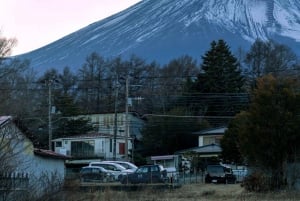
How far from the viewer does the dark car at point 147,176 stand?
37406 mm

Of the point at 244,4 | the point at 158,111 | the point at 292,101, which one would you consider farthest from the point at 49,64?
the point at 292,101

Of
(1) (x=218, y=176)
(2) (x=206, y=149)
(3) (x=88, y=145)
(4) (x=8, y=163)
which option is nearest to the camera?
(4) (x=8, y=163)

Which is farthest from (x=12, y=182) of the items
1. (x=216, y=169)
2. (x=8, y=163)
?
(x=216, y=169)

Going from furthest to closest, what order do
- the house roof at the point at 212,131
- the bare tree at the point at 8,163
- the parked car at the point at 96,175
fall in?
the house roof at the point at 212,131 → the parked car at the point at 96,175 → the bare tree at the point at 8,163

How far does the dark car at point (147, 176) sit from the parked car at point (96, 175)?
97.8 inches

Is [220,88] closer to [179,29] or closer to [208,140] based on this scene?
[208,140]

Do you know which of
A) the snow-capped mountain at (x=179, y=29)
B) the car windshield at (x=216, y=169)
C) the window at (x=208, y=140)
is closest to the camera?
the car windshield at (x=216, y=169)

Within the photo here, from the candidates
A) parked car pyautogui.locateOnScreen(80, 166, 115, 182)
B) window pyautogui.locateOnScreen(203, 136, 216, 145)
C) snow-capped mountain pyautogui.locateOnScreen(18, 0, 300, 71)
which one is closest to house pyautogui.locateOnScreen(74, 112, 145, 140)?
window pyautogui.locateOnScreen(203, 136, 216, 145)

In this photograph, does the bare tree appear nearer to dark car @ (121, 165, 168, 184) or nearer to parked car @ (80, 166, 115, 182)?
dark car @ (121, 165, 168, 184)

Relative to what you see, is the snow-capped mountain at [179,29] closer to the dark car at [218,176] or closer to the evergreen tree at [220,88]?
the evergreen tree at [220,88]

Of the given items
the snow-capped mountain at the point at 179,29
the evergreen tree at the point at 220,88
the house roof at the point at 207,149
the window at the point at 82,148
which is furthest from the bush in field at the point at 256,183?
the snow-capped mountain at the point at 179,29

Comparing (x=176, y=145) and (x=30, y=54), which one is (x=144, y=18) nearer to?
(x=30, y=54)

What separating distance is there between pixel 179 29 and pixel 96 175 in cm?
13052

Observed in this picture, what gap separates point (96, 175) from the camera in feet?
133
